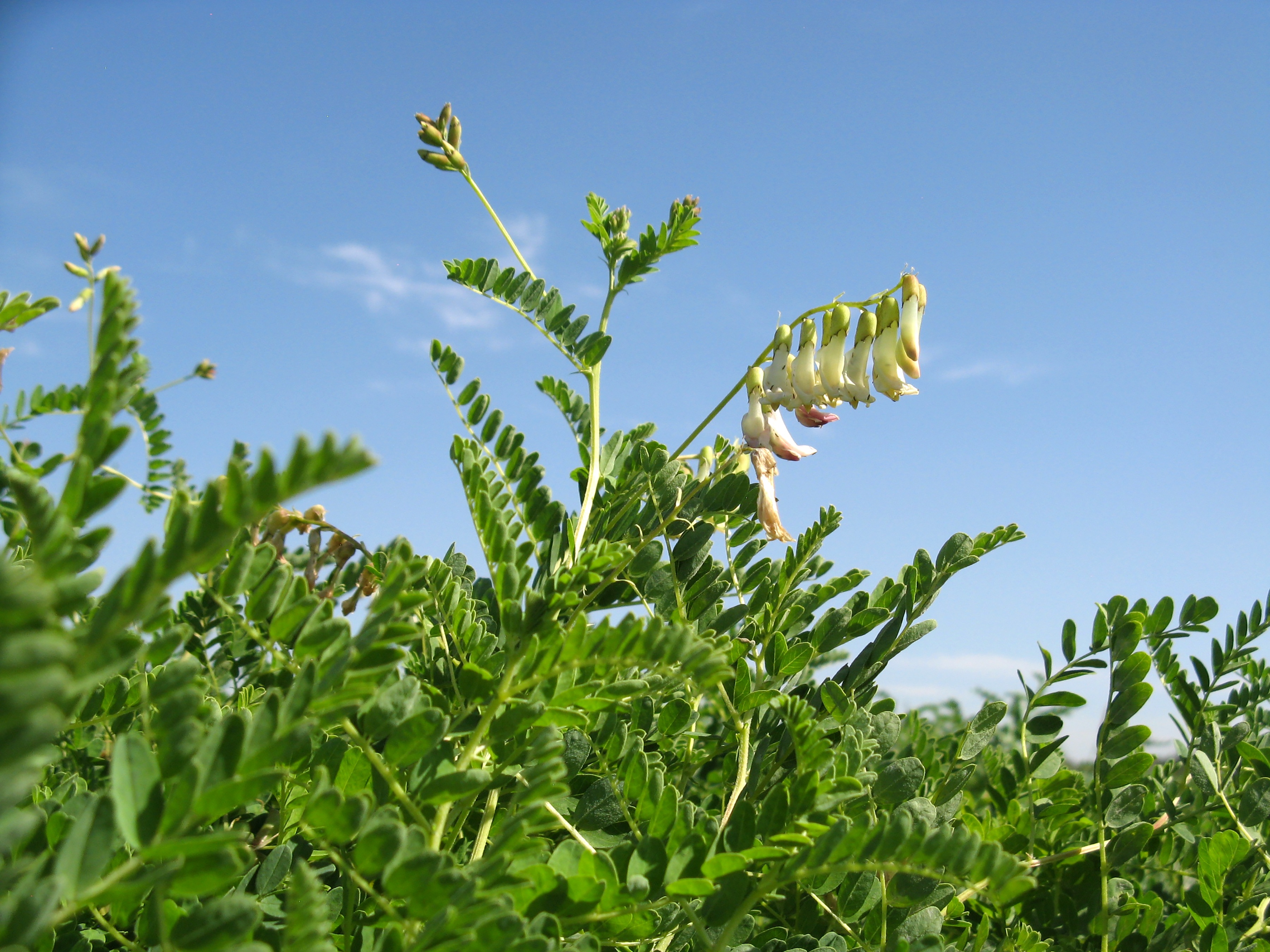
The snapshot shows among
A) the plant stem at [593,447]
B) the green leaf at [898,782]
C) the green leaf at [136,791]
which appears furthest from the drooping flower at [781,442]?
the green leaf at [136,791]

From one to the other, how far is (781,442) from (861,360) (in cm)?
23

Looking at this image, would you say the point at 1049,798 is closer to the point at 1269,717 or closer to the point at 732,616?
the point at 732,616

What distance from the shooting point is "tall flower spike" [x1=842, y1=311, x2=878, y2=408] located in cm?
168

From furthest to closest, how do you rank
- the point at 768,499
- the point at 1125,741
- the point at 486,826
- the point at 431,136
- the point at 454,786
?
the point at 431,136
the point at 768,499
the point at 1125,741
the point at 486,826
the point at 454,786

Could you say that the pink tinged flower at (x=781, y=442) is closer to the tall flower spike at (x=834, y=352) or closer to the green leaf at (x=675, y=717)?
the tall flower spike at (x=834, y=352)

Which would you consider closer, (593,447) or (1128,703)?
(1128,703)

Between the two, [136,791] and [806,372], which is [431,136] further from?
[136,791]

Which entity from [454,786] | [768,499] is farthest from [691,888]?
[768,499]

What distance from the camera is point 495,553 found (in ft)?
3.86

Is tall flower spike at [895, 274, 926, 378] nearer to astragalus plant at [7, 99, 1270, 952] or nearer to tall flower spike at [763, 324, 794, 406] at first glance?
astragalus plant at [7, 99, 1270, 952]

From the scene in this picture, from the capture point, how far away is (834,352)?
1.69 m

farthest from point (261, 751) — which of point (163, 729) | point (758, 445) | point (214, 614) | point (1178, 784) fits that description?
point (1178, 784)

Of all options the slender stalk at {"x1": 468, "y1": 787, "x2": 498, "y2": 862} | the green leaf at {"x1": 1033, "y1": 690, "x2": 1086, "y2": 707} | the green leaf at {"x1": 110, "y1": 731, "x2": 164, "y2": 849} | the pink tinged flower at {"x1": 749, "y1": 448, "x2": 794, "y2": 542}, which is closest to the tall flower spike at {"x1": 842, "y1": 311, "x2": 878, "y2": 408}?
the pink tinged flower at {"x1": 749, "y1": 448, "x2": 794, "y2": 542}

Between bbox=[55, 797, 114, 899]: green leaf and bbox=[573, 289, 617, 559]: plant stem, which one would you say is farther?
bbox=[573, 289, 617, 559]: plant stem
